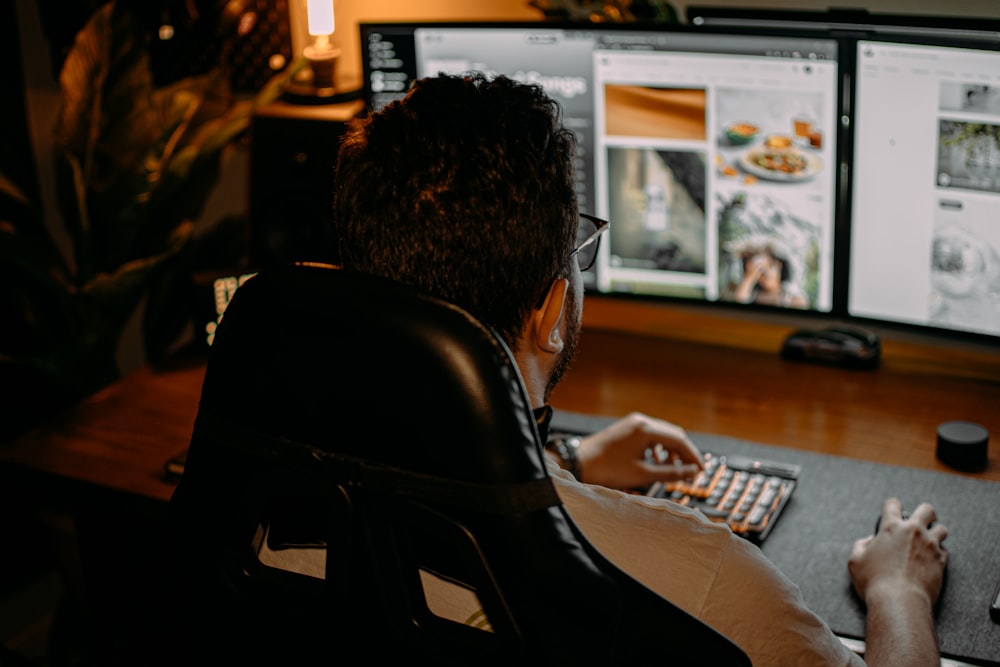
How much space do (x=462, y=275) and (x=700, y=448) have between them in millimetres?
784

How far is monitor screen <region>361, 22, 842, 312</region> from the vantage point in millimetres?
1604

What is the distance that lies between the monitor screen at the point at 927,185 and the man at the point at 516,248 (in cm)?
80

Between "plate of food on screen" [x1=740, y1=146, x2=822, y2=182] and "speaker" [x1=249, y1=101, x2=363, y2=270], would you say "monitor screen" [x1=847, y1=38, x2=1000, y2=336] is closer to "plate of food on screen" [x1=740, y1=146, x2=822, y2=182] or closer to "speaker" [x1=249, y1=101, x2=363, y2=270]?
"plate of food on screen" [x1=740, y1=146, x2=822, y2=182]

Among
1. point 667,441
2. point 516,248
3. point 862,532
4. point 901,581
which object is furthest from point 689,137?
point 516,248

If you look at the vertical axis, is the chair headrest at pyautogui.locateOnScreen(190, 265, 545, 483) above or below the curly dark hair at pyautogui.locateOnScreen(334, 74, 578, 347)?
below

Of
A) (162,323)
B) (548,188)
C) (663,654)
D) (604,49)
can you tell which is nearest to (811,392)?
(604,49)

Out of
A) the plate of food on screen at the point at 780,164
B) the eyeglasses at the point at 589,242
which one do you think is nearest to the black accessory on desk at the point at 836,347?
the plate of food on screen at the point at 780,164

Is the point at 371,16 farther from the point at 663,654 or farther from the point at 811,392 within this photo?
the point at 663,654

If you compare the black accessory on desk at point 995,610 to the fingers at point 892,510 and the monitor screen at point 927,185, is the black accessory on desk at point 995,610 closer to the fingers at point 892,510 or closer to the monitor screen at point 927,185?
the fingers at point 892,510

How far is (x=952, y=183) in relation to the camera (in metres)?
1.54

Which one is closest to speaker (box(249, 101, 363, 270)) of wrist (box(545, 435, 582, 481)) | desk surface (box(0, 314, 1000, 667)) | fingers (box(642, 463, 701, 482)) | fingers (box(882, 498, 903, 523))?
desk surface (box(0, 314, 1000, 667))

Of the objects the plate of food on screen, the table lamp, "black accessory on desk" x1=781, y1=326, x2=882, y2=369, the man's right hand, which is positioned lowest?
the man's right hand

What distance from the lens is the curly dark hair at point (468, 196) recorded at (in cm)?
85

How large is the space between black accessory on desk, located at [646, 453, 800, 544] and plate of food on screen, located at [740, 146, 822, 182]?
0.42 metres
